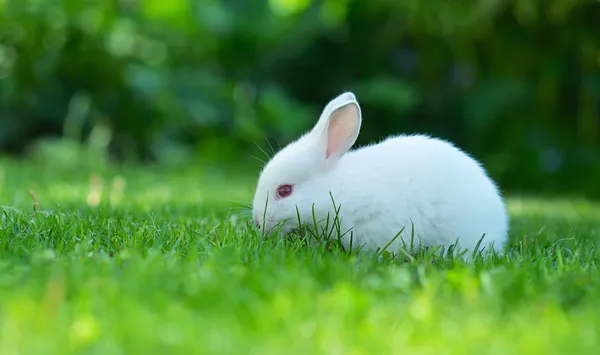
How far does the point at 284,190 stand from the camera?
2824mm

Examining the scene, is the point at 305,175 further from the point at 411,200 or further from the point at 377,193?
the point at 411,200

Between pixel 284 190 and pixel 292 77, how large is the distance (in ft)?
22.6


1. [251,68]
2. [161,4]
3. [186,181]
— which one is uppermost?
[161,4]

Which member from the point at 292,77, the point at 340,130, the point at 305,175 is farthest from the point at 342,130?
the point at 292,77

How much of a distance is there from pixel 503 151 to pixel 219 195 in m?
4.17

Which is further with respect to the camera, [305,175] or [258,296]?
[305,175]

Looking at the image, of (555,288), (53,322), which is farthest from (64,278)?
(555,288)

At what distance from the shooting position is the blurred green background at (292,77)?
7961mm

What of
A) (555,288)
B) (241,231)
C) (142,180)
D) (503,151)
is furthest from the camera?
(503,151)

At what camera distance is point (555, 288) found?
6.28 feet

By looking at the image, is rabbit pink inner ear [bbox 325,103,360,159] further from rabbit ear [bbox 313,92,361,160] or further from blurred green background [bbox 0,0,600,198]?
blurred green background [bbox 0,0,600,198]

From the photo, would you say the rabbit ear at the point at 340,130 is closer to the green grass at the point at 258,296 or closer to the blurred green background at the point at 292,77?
the green grass at the point at 258,296

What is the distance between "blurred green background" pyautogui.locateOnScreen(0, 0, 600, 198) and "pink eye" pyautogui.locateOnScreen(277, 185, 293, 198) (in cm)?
531

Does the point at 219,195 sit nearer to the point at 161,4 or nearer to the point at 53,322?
the point at 53,322
